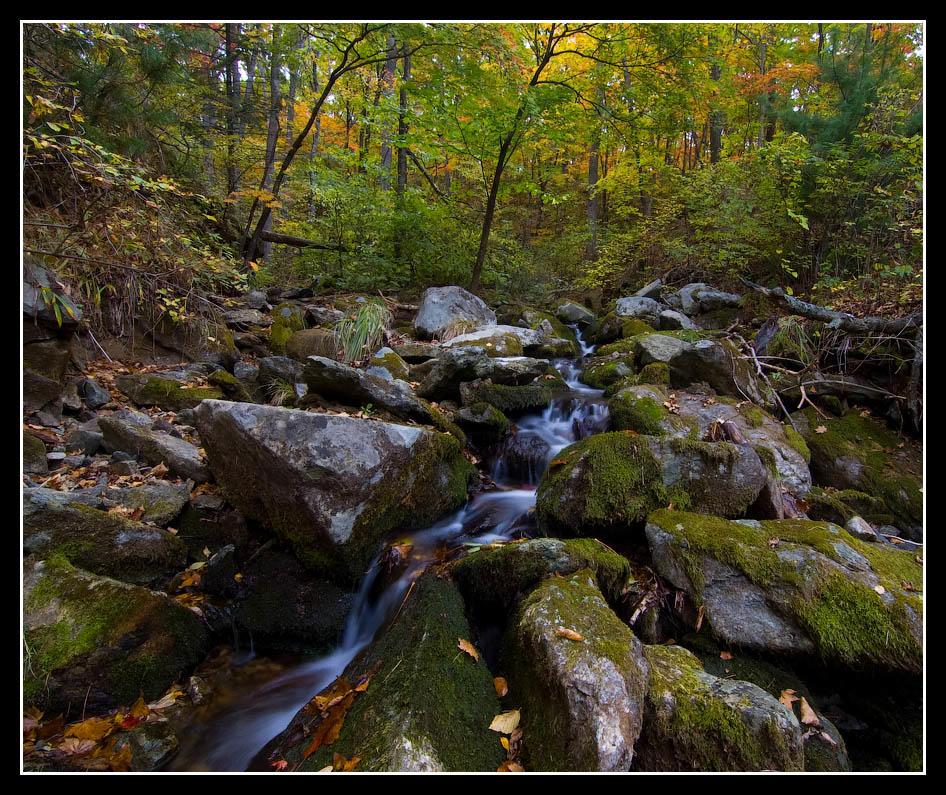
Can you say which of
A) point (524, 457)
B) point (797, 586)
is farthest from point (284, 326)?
point (797, 586)

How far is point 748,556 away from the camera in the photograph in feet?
10.4

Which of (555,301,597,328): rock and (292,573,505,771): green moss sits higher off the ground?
(555,301,597,328): rock

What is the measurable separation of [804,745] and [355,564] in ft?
10.1

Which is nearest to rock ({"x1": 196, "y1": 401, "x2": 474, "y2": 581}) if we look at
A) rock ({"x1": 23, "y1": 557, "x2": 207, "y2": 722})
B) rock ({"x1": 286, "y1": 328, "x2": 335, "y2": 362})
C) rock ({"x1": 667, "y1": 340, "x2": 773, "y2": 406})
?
rock ({"x1": 23, "y1": 557, "x2": 207, "y2": 722})

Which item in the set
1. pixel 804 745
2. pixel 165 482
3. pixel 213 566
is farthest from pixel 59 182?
pixel 804 745

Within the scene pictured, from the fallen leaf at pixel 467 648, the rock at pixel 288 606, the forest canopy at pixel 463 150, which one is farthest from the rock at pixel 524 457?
the forest canopy at pixel 463 150

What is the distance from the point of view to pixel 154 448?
436 centimetres

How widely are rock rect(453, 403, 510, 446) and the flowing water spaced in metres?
0.32

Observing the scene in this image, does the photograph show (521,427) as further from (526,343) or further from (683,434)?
(526,343)

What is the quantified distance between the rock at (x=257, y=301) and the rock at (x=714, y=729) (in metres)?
9.80

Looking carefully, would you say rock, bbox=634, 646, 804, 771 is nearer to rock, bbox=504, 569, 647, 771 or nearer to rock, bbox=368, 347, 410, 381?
rock, bbox=504, 569, 647, 771

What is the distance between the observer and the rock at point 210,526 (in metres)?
3.82

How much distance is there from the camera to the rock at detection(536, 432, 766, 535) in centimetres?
387

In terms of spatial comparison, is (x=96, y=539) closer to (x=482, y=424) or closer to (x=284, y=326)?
(x=482, y=424)
